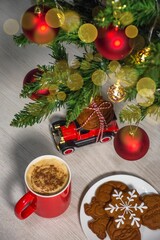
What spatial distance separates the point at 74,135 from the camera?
726 mm

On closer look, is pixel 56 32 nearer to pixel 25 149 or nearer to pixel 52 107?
pixel 52 107

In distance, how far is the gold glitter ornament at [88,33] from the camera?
519mm

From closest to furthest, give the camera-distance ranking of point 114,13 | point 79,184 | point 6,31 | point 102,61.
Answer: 1. point 114,13
2. point 102,61
3. point 79,184
4. point 6,31

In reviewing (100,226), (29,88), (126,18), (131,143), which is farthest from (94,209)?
(126,18)

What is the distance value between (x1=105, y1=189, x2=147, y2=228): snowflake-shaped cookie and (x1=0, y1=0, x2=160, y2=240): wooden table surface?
6 cm

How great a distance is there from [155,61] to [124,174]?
0.28m

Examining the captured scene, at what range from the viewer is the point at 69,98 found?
58cm

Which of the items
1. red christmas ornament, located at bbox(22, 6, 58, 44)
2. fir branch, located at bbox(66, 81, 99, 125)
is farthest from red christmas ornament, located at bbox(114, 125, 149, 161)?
red christmas ornament, located at bbox(22, 6, 58, 44)

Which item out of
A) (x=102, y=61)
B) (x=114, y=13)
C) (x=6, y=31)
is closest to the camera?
(x=114, y=13)

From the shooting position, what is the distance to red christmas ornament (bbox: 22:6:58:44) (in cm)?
52

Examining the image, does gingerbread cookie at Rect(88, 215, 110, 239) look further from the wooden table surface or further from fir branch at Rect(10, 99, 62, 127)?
fir branch at Rect(10, 99, 62, 127)

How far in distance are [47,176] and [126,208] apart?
6.0 inches

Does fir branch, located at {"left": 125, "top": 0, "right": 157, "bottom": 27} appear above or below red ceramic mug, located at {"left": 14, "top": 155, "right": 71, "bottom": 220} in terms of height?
above

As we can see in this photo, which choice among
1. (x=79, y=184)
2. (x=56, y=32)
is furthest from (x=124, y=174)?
(x=56, y=32)
